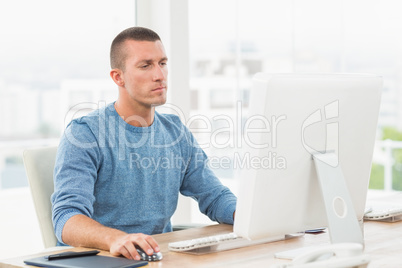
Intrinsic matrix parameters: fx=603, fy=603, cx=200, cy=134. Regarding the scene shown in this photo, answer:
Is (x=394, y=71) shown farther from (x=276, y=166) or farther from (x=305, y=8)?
(x=276, y=166)

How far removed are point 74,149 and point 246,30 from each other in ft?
33.9

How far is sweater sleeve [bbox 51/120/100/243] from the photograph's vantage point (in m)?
1.73

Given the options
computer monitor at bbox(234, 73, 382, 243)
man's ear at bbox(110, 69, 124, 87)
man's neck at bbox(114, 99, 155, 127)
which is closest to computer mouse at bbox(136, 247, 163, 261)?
computer monitor at bbox(234, 73, 382, 243)

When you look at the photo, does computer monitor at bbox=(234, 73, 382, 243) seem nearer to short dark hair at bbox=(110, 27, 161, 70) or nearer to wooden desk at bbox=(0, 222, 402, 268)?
wooden desk at bbox=(0, 222, 402, 268)

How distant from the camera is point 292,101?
4.36 feet

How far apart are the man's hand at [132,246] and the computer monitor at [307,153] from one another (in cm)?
25

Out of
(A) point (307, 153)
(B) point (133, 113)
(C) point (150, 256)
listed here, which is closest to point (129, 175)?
(B) point (133, 113)

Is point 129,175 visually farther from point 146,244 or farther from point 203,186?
point 146,244

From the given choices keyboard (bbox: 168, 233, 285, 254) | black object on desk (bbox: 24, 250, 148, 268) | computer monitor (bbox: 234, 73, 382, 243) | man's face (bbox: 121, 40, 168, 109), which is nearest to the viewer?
computer monitor (bbox: 234, 73, 382, 243)

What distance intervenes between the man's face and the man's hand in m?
0.64

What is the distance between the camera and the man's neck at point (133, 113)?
2.09m

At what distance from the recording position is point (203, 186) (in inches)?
86.4

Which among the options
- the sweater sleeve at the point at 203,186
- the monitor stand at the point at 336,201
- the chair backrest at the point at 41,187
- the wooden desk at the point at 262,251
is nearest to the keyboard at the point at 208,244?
the wooden desk at the point at 262,251

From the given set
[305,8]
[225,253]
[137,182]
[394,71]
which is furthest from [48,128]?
[394,71]
